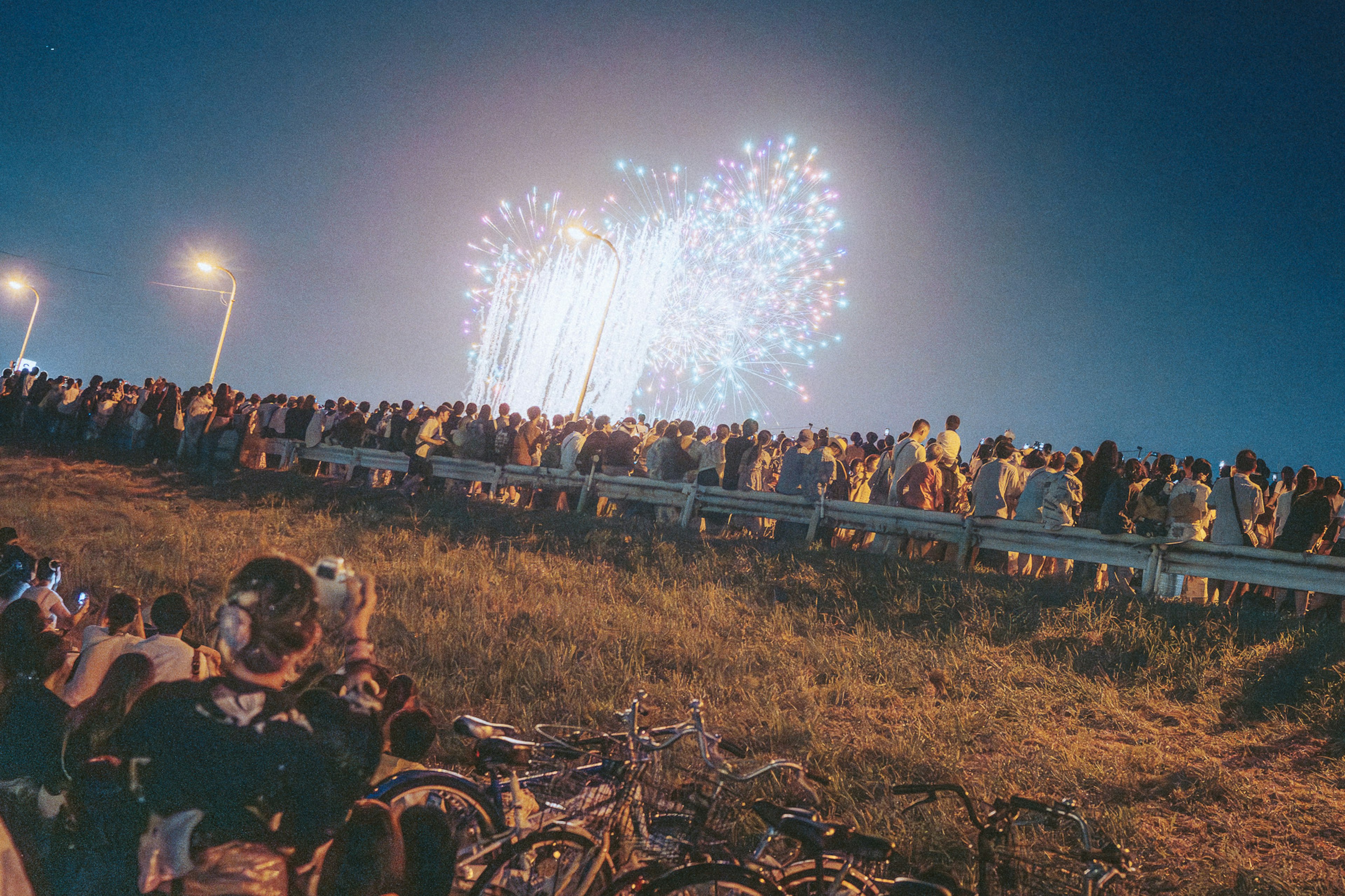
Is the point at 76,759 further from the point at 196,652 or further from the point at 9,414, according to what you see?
the point at 9,414

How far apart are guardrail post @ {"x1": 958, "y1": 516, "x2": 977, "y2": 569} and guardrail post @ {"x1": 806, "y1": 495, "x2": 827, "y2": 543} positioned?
186cm

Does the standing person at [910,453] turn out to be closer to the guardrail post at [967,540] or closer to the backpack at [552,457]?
the guardrail post at [967,540]

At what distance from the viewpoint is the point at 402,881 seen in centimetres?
318

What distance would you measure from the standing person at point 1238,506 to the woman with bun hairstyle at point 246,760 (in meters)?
9.48

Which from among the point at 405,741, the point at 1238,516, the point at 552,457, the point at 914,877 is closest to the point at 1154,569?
the point at 1238,516

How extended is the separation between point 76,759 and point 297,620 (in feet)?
7.35

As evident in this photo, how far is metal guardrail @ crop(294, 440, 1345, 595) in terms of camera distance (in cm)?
780

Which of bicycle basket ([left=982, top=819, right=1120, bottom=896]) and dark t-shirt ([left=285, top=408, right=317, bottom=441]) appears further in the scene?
dark t-shirt ([left=285, top=408, right=317, bottom=441])

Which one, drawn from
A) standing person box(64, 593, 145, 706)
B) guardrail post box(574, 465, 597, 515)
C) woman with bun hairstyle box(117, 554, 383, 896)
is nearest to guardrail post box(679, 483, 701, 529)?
guardrail post box(574, 465, 597, 515)

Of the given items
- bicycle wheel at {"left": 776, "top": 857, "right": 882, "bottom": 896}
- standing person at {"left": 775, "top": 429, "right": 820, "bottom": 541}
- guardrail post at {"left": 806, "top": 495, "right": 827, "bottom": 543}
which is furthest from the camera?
standing person at {"left": 775, "top": 429, "right": 820, "bottom": 541}

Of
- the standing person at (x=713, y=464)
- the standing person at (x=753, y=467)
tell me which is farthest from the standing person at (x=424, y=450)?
the standing person at (x=753, y=467)

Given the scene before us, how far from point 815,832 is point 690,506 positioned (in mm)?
9476

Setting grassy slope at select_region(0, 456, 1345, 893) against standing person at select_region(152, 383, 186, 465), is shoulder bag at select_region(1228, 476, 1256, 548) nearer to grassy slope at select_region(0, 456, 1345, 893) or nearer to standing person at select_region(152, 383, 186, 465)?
grassy slope at select_region(0, 456, 1345, 893)

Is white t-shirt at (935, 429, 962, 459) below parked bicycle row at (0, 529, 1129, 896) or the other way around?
the other way around
